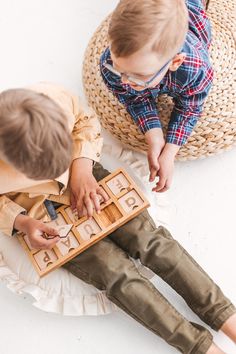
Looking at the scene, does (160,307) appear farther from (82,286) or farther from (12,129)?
(12,129)

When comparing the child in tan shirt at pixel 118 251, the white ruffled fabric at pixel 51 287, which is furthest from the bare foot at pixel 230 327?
the white ruffled fabric at pixel 51 287

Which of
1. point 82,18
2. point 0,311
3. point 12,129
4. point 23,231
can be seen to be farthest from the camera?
point 82,18

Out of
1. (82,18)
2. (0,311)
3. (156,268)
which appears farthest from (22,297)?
(82,18)

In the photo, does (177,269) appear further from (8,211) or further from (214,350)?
(8,211)

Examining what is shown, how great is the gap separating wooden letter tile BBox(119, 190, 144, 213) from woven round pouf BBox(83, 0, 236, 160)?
185 millimetres

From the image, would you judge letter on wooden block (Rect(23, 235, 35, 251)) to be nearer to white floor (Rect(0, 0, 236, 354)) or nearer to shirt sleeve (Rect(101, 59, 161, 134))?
white floor (Rect(0, 0, 236, 354))

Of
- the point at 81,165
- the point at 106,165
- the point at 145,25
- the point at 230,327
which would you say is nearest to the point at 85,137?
the point at 81,165

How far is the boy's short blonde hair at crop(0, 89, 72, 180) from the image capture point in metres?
0.64

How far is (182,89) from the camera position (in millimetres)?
927

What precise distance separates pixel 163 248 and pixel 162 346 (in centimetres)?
20

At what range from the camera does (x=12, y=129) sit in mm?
638

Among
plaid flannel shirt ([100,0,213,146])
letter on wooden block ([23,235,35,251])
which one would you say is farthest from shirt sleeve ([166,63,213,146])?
letter on wooden block ([23,235,35,251])

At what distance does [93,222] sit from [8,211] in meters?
0.16

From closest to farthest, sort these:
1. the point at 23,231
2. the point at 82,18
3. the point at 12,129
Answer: the point at 12,129 < the point at 23,231 < the point at 82,18
